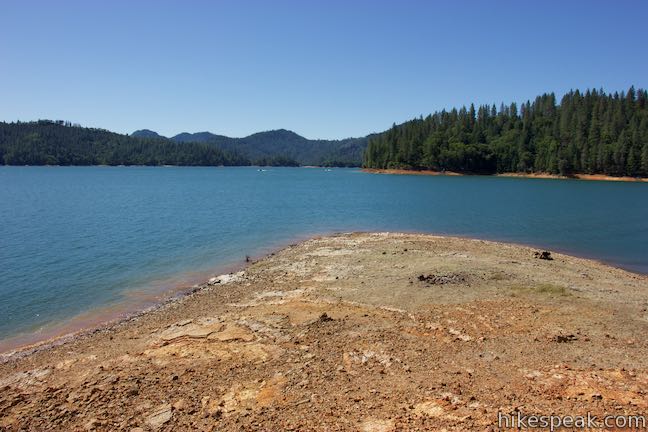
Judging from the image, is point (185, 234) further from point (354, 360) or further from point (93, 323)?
point (354, 360)

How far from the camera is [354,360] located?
379 inches

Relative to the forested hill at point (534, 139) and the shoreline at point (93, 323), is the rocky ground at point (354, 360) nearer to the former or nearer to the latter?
the shoreline at point (93, 323)

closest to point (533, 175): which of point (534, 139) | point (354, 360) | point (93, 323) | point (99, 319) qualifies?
point (534, 139)

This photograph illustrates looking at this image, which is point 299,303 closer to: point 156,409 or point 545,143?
point 156,409

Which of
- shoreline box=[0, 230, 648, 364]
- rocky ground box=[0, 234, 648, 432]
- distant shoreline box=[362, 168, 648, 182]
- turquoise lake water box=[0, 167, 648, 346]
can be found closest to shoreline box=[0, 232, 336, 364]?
shoreline box=[0, 230, 648, 364]

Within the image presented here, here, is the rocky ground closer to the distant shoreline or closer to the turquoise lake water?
the turquoise lake water

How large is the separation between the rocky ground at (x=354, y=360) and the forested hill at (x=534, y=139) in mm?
134193

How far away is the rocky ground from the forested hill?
134 metres

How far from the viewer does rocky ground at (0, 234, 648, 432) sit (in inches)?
292

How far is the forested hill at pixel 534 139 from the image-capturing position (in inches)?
5084

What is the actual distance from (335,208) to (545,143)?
124m

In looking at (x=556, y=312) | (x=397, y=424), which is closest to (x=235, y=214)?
(x=556, y=312)

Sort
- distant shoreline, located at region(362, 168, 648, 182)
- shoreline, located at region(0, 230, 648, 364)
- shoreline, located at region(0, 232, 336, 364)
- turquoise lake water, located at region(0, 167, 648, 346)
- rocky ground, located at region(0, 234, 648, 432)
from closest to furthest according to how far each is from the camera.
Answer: rocky ground, located at region(0, 234, 648, 432)
shoreline, located at region(0, 230, 648, 364)
shoreline, located at region(0, 232, 336, 364)
turquoise lake water, located at region(0, 167, 648, 346)
distant shoreline, located at region(362, 168, 648, 182)

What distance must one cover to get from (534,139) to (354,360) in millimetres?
→ 169607
